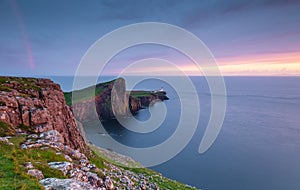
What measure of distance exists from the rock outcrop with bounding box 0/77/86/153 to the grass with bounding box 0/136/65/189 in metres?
4.65

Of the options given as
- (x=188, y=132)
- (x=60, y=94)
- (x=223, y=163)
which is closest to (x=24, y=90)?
(x=60, y=94)

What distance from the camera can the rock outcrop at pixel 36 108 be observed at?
65.5ft

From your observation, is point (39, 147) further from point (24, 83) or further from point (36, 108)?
point (24, 83)

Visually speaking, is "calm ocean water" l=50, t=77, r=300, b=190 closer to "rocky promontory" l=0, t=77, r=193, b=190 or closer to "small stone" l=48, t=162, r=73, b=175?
"rocky promontory" l=0, t=77, r=193, b=190

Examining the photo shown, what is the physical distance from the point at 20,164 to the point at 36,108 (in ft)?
40.9

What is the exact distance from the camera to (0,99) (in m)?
19.2

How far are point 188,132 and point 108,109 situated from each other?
75.5 metres

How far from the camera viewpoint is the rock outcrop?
65.5 feet

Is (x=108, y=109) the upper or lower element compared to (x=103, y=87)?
lower

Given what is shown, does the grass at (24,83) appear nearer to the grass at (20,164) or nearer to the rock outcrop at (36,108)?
the rock outcrop at (36,108)

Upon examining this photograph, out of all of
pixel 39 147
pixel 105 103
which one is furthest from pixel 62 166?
pixel 105 103

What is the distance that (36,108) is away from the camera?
22250 mm

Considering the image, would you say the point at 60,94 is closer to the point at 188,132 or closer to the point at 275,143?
the point at 188,132

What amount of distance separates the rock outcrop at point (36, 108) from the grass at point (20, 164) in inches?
183
